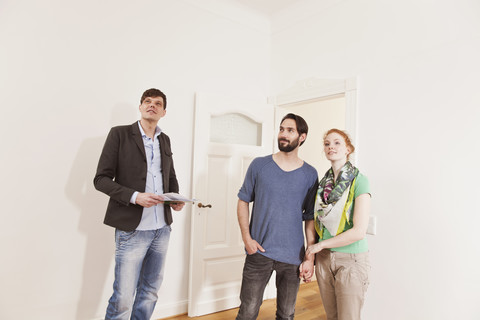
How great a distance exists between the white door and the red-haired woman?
121cm

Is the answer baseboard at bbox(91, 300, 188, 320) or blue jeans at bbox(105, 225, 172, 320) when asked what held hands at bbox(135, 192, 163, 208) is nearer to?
blue jeans at bbox(105, 225, 172, 320)

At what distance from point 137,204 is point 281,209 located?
87cm

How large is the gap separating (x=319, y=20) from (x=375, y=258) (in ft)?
6.93

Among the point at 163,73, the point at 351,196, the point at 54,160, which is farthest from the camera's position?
the point at 163,73

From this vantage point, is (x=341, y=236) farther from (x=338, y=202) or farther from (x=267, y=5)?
(x=267, y=5)

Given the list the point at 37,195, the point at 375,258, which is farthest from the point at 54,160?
the point at 375,258

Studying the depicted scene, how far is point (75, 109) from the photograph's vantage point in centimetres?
228

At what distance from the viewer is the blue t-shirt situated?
184 cm

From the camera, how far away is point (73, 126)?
2271 mm

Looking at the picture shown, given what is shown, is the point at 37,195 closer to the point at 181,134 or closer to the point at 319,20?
the point at 181,134

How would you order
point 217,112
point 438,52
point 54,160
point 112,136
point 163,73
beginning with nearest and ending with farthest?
1. point 112,136
2. point 438,52
3. point 54,160
4. point 163,73
5. point 217,112

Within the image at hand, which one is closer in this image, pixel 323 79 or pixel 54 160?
pixel 54 160

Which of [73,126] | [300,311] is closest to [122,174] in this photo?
[73,126]

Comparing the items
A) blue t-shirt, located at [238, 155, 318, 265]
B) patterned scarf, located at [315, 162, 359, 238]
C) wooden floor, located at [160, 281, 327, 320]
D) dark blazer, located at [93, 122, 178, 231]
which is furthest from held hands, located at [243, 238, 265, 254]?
wooden floor, located at [160, 281, 327, 320]
